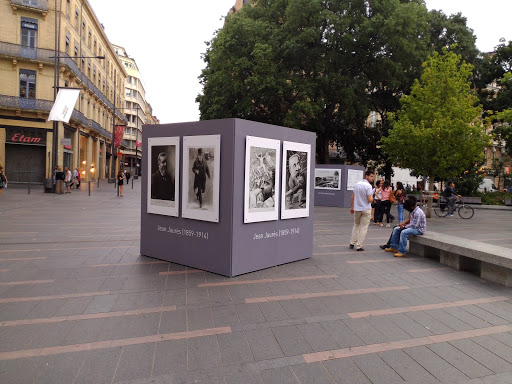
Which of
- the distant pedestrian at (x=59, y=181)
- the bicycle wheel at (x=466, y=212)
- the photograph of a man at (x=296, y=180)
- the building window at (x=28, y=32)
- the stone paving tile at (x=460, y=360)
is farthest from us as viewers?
the building window at (x=28, y=32)

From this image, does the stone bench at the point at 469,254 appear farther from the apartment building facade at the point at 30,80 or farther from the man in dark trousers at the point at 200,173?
the apartment building facade at the point at 30,80

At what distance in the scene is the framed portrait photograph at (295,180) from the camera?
6891 millimetres

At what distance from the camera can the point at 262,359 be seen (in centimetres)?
347

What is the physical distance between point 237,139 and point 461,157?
45.5 ft

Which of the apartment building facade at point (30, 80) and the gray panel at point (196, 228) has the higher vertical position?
the apartment building facade at point (30, 80)

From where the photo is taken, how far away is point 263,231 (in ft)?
21.5

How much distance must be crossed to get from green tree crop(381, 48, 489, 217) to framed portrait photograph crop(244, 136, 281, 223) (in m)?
11.8

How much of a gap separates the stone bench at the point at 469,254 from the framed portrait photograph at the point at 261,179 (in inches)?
135

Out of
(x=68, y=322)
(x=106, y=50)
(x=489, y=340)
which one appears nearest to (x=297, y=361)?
(x=489, y=340)

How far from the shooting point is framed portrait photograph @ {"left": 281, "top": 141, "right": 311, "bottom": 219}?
22.6 ft

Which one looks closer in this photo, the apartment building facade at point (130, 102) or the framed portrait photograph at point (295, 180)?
the framed portrait photograph at point (295, 180)

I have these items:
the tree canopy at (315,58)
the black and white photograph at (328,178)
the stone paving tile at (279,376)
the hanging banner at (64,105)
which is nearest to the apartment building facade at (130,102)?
the tree canopy at (315,58)

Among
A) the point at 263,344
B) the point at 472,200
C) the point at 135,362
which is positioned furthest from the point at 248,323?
the point at 472,200

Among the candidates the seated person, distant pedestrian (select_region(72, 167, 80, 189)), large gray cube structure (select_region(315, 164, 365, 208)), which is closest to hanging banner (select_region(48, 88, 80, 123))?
distant pedestrian (select_region(72, 167, 80, 189))
